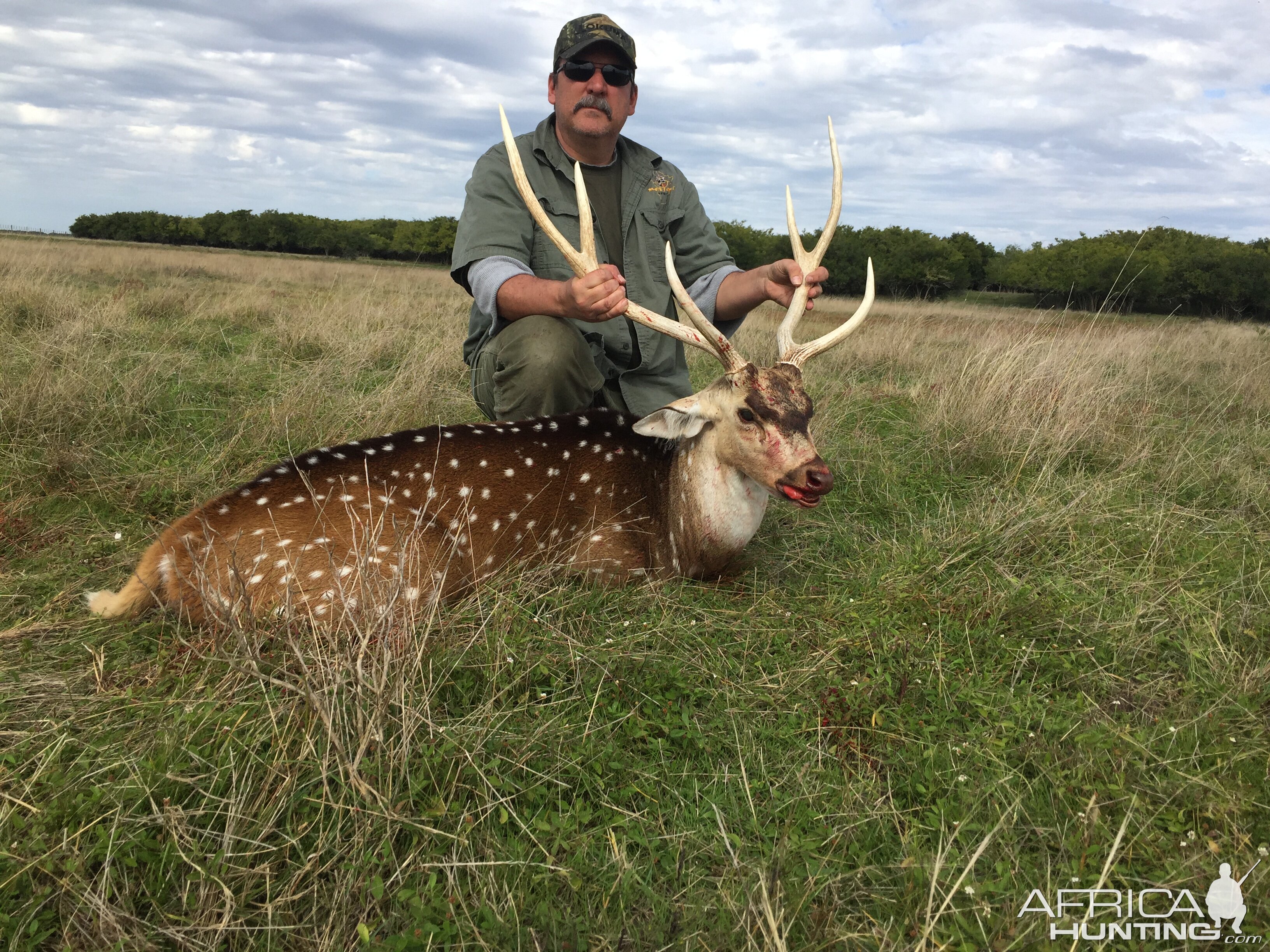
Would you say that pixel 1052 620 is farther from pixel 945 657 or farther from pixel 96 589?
pixel 96 589

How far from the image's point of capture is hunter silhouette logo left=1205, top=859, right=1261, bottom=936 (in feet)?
5.60

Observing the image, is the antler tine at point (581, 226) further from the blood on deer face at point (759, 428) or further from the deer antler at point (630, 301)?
the blood on deer face at point (759, 428)

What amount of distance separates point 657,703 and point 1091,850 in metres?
1.21

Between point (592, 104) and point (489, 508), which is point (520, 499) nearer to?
point (489, 508)

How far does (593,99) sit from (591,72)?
15cm

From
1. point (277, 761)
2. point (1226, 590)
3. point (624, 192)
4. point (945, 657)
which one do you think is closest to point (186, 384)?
point (624, 192)

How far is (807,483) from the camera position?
123 inches

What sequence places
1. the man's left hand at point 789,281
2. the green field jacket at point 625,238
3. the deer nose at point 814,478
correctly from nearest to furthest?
the deer nose at point 814,478 < the man's left hand at point 789,281 < the green field jacket at point 625,238

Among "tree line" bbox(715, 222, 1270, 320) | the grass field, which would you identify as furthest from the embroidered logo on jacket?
"tree line" bbox(715, 222, 1270, 320)

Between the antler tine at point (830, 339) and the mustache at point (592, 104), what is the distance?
1.75 m

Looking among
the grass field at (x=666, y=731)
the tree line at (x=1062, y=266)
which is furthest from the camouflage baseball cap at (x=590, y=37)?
the tree line at (x=1062, y=266)

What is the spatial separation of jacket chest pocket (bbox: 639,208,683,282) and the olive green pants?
76 cm

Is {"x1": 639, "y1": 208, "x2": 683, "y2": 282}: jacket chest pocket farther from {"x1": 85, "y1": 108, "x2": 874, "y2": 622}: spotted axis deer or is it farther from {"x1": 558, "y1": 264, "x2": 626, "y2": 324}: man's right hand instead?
{"x1": 558, "y1": 264, "x2": 626, "y2": 324}: man's right hand

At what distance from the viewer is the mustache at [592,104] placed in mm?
4379
